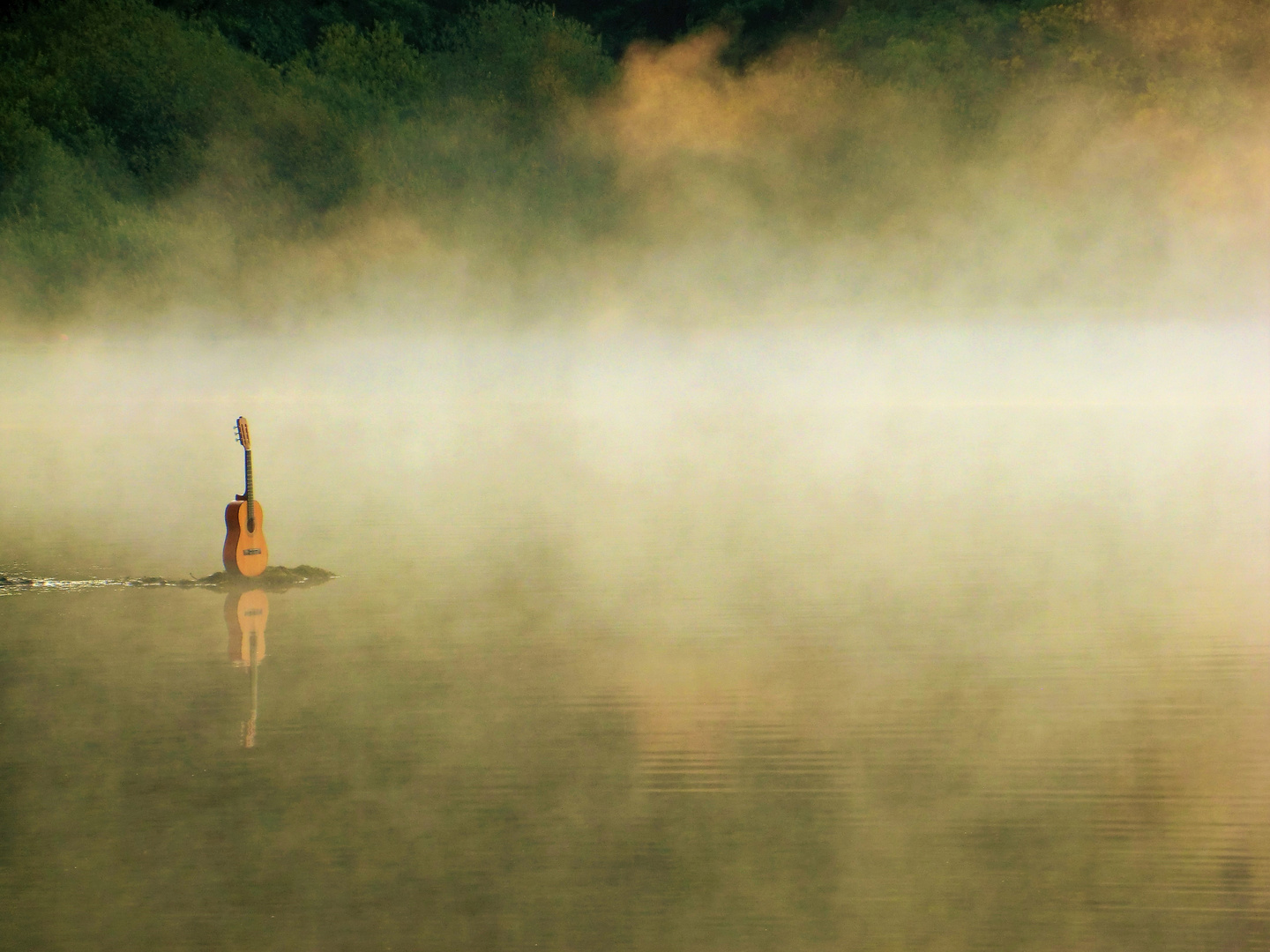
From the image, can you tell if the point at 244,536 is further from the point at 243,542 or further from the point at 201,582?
the point at 201,582

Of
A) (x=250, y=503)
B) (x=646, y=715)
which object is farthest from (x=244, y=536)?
(x=646, y=715)

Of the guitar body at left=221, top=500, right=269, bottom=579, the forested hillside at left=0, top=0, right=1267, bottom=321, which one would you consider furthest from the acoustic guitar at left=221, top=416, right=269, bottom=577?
the forested hillside at left=0, top=0, right=1267, bottom=321

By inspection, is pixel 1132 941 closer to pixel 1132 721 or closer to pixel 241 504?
pixel 1132 721

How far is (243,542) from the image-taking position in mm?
6051

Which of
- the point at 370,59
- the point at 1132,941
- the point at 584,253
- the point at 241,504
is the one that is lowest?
the point at 1132,941

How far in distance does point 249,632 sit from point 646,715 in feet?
5.64

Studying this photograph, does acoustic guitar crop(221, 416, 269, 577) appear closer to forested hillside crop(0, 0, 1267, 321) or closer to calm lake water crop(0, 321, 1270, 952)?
calm lake water crop(0, 321, 1270, 952)

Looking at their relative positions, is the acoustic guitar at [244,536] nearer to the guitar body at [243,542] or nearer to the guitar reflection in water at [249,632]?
the guitar body at [243,542]

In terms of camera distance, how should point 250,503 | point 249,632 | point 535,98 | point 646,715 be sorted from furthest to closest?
point 535,98 → point 250,503 → point 249,632 → point 646,715

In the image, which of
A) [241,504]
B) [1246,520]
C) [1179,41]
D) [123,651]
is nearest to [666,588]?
[241,504]

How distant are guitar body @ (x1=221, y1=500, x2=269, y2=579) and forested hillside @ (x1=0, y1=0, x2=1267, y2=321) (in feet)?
80.2

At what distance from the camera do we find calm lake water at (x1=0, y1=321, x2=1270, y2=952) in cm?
277

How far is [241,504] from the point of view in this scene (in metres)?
6.01

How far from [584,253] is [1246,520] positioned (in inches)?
1004
